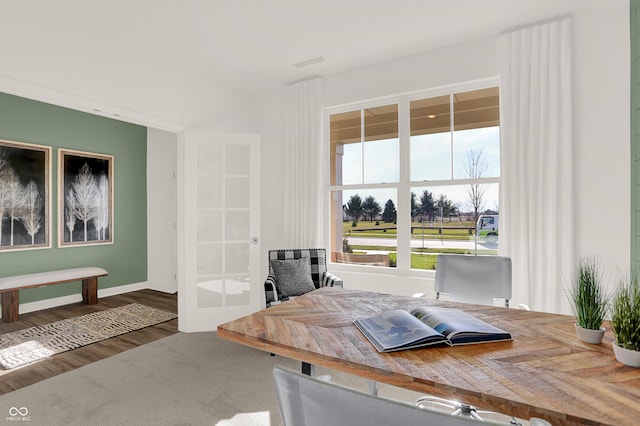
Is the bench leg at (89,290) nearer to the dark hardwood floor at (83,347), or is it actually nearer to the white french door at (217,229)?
the dark hardwood floor at (83,347)

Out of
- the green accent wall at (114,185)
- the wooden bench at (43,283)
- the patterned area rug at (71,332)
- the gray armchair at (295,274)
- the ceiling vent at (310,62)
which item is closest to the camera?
the patterned area rug at (71,332)

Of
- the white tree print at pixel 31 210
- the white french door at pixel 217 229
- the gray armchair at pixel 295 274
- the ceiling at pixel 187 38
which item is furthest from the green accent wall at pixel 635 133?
the white tree print at pixel 31 210

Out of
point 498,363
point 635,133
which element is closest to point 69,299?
point 498,363

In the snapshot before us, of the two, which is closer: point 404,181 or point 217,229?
point 404,181

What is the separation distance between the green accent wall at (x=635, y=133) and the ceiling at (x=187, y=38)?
309 millimetres

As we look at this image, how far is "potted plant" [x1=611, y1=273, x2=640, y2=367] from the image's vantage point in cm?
100

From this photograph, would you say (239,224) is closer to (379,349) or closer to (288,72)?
(288,72)

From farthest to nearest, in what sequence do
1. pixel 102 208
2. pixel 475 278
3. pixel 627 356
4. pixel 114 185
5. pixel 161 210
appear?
pixel 161 210
pixel 114 185
pixel 102 208
pixel 475 278
pixel 627 356

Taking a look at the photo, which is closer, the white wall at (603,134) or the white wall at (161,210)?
the white wall at (603,134)

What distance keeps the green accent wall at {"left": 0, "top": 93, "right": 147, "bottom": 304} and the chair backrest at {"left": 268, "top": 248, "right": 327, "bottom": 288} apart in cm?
309

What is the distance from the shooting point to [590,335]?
120cm

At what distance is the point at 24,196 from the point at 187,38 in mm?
3029

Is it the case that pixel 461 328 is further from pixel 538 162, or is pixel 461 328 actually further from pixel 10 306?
pixel 10 306

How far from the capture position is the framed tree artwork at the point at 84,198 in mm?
4488
